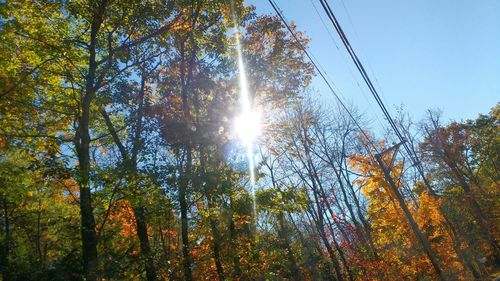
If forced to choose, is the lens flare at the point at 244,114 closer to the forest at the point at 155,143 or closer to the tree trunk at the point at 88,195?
the forest at the point at 155,143

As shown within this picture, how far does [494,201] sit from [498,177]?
767 cm

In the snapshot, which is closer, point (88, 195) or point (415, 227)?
point (88, 195)

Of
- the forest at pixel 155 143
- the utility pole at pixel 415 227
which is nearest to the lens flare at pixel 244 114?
the forest at pixel 155 143

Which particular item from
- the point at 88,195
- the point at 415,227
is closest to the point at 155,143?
the point at 88,195

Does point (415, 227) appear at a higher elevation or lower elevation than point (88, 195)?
lower

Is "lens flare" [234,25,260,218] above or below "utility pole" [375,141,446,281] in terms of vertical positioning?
above

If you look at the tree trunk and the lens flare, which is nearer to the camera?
the tree trunk

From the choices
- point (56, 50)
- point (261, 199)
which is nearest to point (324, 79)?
point (261, 199)

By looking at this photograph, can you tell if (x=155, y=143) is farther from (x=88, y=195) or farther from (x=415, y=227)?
(x=415, y=227)

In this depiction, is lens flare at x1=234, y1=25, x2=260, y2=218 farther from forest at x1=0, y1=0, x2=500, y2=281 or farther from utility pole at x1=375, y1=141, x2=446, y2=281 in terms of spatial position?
utility pole at x1=375, y1=141, x2=446, y2=281

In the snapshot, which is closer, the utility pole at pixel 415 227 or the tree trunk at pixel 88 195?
the tree trunk at pixel 88 195

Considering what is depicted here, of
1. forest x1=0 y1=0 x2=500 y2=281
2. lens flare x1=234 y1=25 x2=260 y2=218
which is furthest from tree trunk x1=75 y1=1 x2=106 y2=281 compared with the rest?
lens flare x1=234 y1=25 x2=260 y2=218

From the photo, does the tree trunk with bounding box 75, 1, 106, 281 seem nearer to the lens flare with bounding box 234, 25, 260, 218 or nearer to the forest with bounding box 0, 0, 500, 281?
the forest with bounding box 0, 0, 500, 281

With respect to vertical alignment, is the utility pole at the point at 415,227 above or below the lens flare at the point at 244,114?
below
